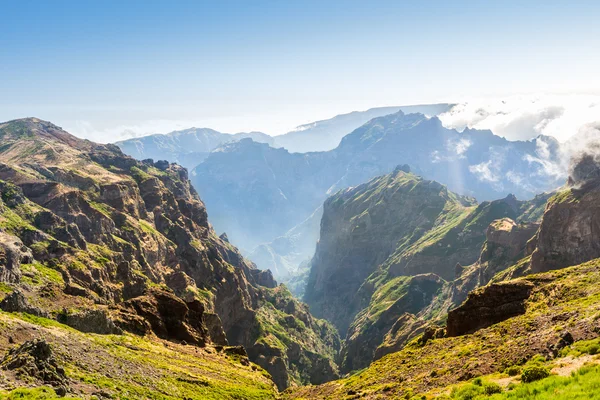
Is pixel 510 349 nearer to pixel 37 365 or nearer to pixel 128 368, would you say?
pixel 37 365

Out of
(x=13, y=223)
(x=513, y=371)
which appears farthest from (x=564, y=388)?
(x=13, y=223)

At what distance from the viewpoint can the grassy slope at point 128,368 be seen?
160 ft

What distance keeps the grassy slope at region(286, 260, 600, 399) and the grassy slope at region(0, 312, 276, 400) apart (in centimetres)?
2060

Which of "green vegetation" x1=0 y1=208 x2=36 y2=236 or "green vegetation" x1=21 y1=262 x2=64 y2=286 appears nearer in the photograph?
"green vegetation" x1=21 y1=262 x2=64 y2=286

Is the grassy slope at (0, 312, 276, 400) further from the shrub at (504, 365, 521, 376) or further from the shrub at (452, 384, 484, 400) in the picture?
the shrub at (504, 365, 521, 376)

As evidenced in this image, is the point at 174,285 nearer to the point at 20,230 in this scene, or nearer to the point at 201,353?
the point at 20,230

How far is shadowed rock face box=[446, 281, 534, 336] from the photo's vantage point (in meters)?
71.1

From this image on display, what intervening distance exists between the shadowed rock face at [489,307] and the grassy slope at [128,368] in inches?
1692

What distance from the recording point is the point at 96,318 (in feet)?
275

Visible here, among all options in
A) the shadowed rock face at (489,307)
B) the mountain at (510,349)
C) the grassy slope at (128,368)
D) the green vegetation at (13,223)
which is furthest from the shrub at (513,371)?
the green vegetation at (13,223)

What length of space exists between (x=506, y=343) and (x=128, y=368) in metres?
53.3

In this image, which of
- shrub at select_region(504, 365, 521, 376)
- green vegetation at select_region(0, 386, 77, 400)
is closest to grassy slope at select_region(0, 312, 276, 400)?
green vegetation at select_region(0, 386, 77, 400)

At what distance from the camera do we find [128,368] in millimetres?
62000

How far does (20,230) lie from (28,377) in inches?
4283
